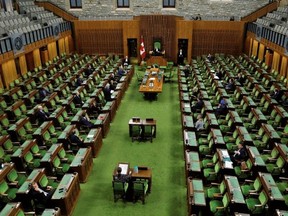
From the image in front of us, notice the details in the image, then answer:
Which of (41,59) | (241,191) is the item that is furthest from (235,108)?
(41,59)

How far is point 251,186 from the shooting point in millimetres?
9008

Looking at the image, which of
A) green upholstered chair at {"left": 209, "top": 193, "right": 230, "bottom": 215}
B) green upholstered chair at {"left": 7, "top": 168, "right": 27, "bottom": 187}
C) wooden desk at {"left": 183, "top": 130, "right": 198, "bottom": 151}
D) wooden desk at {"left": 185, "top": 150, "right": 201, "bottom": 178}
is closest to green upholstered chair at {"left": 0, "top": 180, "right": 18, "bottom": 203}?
green upholstered chair at {"left": 7, "top": 168, "right": 27, "bottom": 187}

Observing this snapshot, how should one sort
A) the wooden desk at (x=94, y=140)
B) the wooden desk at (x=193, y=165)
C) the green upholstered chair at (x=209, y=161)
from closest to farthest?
the wooden desk at (x=193, y=165) → the green upholstered chair at (x=209, y=161) → the wooden desk at (x=94, y=140)

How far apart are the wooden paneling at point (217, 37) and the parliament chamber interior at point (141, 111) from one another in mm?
80

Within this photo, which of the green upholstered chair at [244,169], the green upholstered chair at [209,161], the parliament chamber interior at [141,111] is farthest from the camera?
the green upholstered chair at [209,161]

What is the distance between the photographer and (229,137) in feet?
38.4

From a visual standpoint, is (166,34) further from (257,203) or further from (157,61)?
(257,203)

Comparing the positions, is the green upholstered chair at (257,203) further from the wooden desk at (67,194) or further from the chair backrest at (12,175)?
the chair backrest at (12,175)

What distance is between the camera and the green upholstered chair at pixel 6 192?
8469mm

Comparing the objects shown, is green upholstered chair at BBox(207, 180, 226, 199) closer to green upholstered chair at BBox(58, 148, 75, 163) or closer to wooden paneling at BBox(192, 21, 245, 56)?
green upholstered chair at BBox(58, 148, 75, 163)

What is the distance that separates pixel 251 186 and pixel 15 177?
7.05 metres

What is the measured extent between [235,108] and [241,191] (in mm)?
6667

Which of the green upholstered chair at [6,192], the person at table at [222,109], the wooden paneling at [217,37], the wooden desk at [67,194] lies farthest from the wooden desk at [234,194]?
the wooden paneling at [217,37]

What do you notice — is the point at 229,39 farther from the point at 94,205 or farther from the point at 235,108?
the point at 94,205
